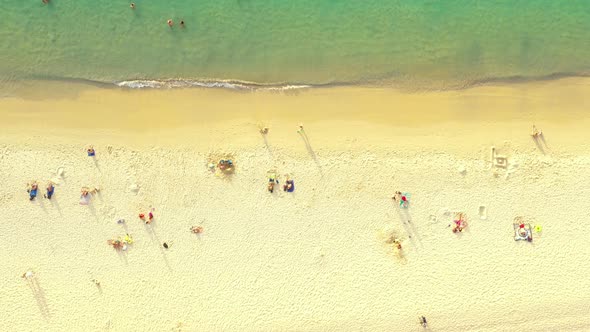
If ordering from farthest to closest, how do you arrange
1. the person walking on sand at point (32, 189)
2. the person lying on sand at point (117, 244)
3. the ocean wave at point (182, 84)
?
the ocean wave at point (182, 84) → the person lying on sand at point (117, 244) → the person walking on sand at point (32, 189)

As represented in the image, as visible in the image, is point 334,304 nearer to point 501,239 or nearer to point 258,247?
point 258,247

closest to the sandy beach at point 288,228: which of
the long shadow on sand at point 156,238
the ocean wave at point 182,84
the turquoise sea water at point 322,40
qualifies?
the long shadow on sand at point 156,238

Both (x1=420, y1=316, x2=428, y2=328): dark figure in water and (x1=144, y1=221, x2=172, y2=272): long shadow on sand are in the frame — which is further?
(x1=144, y1=221, x2=172, y2=272): long shadow on sand

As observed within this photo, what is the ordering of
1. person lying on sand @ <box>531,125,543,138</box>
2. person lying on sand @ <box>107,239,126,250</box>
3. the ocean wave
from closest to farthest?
person lying on sand @ <box>107,239,126,250</box>, person lying on sand @ <box>531,125,543,138</box>, the ocean wave

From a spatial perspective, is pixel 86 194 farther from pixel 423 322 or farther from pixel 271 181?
pixel 423 322

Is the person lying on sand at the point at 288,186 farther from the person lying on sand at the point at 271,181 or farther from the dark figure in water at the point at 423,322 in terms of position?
the dark figure in water at the point at 423,322

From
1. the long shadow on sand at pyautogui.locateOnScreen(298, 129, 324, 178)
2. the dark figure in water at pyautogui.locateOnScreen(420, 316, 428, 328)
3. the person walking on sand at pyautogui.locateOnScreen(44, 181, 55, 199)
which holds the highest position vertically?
the person walking on sand at pyautogui.locateOnScreen(44, 181, 55, 199)

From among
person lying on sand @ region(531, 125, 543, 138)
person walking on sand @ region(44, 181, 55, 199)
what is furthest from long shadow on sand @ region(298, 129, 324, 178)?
person walking on sand @ region(44, 181, 55, 199)

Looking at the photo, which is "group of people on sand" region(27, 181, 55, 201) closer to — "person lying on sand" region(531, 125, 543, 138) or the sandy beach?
the sandy beach
